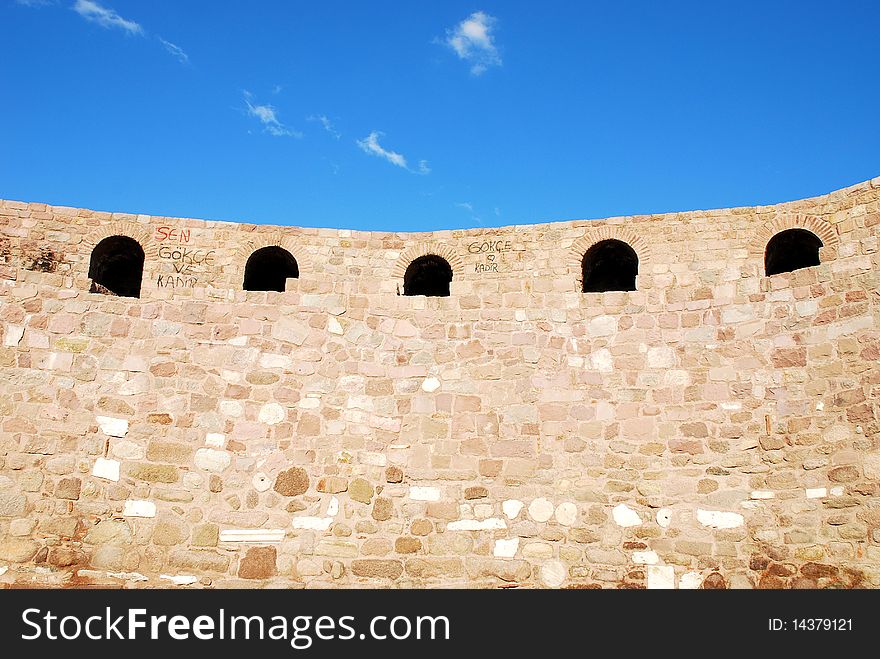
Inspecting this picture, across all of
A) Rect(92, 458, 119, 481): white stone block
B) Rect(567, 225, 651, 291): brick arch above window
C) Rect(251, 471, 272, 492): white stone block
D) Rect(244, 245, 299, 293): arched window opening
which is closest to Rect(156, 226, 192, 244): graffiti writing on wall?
Rect(244, 245, 299, 293): arched window opening

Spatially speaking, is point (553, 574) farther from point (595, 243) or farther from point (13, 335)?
point (13, 335)

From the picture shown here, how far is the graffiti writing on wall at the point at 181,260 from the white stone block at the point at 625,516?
526 cm

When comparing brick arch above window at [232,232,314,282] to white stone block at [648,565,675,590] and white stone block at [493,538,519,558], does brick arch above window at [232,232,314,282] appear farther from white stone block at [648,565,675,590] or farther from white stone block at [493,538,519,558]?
white stone block at [648,565,675,590]

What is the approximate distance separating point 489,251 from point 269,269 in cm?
281

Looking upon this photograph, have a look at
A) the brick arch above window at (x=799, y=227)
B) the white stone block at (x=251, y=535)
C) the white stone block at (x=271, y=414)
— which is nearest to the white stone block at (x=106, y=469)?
the white stone block at (x=251, y=535)

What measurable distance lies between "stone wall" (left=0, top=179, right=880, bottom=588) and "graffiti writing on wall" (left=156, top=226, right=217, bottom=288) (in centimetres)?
3

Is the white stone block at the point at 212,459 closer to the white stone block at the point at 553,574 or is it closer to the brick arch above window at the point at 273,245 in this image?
the brick arch above window at the point at 273,245

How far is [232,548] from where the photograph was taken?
9398 millimetres

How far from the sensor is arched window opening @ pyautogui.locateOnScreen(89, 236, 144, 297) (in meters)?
10.8

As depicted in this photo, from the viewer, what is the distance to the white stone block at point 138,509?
30.9 feet
